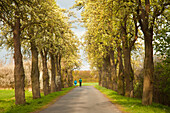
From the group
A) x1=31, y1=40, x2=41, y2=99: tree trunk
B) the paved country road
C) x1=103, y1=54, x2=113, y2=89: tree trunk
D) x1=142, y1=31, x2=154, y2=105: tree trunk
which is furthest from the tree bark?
x1=103, y1=54, x2=113, y2=89: tree trunk

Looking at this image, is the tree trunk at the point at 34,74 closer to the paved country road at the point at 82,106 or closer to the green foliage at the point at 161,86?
the paved country road at the point at 82,106

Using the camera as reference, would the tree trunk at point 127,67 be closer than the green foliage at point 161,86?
No

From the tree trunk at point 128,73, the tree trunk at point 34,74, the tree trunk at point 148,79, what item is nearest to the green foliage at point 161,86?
the tree trunk at point 128,73

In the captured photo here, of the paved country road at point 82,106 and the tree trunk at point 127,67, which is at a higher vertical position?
the tree trunk at point 127,67

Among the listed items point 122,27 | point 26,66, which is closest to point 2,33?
point 122,27

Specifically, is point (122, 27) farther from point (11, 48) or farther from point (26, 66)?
point (26, 66)

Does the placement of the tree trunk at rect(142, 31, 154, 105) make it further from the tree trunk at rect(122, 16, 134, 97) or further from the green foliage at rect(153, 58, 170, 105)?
the tree trunk at rect(122, 16, 134, 97)

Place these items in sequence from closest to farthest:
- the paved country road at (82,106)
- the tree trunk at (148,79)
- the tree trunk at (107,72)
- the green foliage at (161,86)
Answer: the paved country road at (82,106)
the tree trunk at (148,79)
the green foliage at (161,86)
the tree trunk at (107,72)

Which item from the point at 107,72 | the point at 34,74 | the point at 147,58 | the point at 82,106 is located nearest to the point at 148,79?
the point at 147,58

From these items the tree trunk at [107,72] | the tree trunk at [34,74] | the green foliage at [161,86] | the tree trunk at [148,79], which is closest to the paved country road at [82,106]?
the tree trunk at [148,79]

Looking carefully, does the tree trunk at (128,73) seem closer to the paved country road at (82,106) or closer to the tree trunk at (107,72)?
the paved country road at (82,106)

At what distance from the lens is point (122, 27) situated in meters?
21.5

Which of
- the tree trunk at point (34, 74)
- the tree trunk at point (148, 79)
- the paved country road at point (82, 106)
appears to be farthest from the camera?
the tree trunk at point (34, 74)

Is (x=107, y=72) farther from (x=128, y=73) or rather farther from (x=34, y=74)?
(x=34, y=74)
